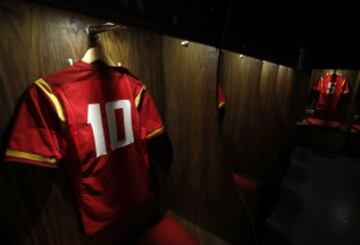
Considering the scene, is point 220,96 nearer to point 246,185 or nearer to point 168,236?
point 246,185

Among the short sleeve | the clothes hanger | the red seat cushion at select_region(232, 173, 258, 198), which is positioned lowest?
the red seat cushion at select_region(232, 173, 258, 198)

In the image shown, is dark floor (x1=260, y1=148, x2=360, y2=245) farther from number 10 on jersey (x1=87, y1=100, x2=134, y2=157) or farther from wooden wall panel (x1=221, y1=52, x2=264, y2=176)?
number 10 on jersey (x1=87, y1=100, x2=134, y2=157)

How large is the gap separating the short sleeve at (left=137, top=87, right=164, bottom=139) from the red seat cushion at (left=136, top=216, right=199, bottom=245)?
0.59m

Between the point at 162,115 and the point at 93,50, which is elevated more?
the point at 93,50

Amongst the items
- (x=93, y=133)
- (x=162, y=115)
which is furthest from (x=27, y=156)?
(x=162, y=115)

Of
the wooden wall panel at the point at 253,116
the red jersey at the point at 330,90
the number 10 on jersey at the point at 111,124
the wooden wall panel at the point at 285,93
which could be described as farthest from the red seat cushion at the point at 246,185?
the number 10 on jersey at the point at 111,124

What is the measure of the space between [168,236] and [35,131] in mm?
858

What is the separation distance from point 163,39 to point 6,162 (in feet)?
2.98

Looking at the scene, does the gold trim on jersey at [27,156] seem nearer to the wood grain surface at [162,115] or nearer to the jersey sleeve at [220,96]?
the wood grain surface at [162,115]

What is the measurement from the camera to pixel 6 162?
0.64 metres

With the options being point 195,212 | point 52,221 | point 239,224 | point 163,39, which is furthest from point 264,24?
point 52,221

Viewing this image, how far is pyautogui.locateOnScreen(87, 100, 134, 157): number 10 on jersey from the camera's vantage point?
753 millimetres

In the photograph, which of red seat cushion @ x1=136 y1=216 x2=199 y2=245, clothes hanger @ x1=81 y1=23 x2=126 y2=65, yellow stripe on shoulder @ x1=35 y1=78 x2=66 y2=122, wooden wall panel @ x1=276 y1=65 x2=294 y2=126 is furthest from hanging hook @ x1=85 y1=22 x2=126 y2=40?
red seat cushion @ x1=136 y1=216 x2=199 y2=245

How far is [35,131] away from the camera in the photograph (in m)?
0.63
